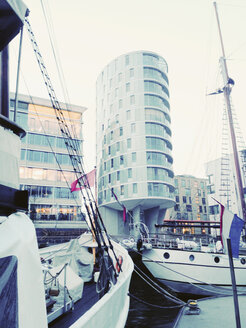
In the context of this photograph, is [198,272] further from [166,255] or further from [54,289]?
[54,289]

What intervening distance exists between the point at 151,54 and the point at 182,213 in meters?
42.6

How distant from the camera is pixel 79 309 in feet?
20.5

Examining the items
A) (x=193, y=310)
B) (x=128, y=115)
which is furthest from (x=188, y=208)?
(x=193, y=310)

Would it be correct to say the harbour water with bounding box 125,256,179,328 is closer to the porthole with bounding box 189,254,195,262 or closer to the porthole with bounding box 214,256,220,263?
the porthole with bounding box 189,254,195,262

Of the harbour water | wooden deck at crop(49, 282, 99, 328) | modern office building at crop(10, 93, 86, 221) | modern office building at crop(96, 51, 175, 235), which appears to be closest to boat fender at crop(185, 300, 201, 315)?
the harbour water

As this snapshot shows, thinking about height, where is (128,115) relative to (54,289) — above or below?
above

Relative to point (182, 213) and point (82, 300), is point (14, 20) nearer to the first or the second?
point (82, 300)

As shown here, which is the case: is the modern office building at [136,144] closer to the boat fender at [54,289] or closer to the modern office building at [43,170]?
the modern office building at [43,170]

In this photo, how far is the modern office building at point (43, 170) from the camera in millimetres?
38438

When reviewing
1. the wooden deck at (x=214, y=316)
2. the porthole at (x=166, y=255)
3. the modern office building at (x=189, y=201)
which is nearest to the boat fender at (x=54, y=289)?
the wooden deck at (x=214, y=316)

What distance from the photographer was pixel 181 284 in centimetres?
1612

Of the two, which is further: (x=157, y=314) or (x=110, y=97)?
(x=110, y=97)

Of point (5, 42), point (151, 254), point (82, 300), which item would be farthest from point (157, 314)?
point (5, 42)

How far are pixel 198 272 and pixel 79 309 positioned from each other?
12.0 m
